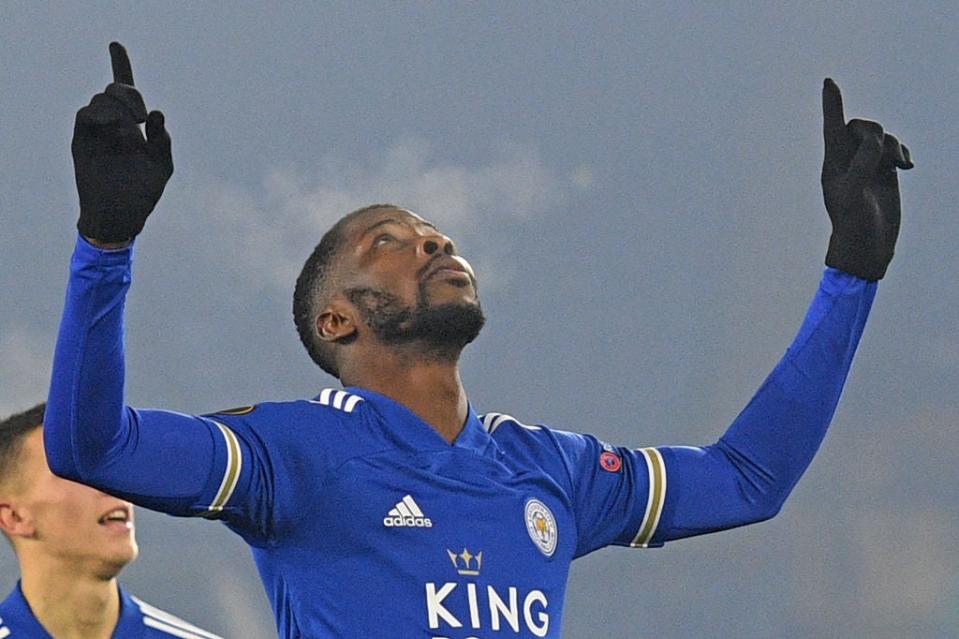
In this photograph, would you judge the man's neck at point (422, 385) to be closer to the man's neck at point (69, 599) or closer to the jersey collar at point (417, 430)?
the jersey collar at point (417, 430)

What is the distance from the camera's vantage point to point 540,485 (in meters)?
3.93

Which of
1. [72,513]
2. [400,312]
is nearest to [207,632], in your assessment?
[72,513]

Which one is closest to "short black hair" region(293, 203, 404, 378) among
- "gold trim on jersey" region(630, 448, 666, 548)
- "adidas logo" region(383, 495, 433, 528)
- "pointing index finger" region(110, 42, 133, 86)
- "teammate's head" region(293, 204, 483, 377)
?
"teammate's head" region(293, 204, 483, 377)

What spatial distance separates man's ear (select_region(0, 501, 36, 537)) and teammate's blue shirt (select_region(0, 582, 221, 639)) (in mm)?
150

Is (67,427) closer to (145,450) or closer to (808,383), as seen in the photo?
(145,450)

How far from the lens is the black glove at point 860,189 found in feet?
13.5

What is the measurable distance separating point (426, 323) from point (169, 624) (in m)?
1.54

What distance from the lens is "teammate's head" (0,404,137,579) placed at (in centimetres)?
500

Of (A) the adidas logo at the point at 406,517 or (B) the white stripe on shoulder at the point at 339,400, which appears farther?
(B) the white stripe on shoulder at the point at 339,400

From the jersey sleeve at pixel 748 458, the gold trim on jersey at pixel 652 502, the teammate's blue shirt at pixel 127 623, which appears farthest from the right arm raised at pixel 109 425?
the teammate's blue shirt at pixel 127 623

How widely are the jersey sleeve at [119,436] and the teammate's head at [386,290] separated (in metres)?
0.52

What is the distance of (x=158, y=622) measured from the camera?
5051mm

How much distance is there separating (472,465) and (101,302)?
3.22ft

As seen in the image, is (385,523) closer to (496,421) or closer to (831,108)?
(496,421)
